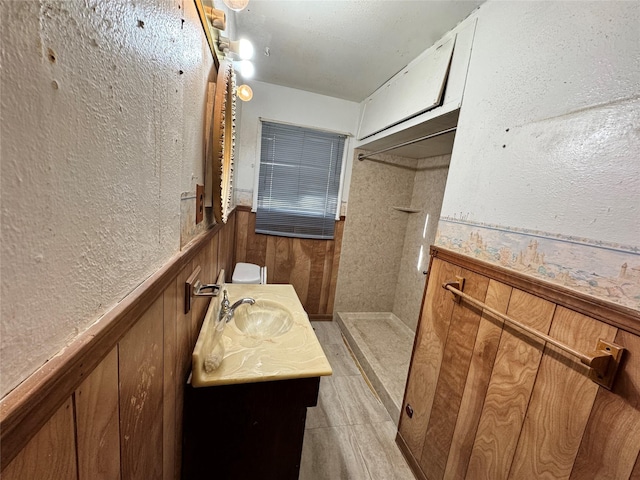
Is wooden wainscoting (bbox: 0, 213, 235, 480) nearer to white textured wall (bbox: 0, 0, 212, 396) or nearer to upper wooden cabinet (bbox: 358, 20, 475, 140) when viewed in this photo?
white textured wall (bbox: 0, 0, 212, 396)

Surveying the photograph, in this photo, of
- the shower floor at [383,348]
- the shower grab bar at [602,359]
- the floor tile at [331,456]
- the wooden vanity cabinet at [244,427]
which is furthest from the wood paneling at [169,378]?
the shower floor at [383,348]

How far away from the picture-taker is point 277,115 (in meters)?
2.25

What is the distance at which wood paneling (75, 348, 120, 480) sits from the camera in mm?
317

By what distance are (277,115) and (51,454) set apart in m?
2.40

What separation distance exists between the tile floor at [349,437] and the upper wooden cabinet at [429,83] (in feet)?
5.93

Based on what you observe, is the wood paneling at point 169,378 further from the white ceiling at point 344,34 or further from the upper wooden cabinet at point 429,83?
the upper wooden cabinet at point 429,83

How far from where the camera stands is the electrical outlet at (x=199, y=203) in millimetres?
829

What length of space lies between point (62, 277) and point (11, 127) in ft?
0.50

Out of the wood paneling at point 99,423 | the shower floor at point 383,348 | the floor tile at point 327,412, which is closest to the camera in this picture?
the wood paneling at point 99,423

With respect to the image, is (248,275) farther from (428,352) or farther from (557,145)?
(557,145)

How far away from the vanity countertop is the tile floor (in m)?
0.74

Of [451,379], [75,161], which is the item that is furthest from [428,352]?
[75,161]

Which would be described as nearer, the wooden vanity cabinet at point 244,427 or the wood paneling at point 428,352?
the wooden vanity cabinet at point 244,427

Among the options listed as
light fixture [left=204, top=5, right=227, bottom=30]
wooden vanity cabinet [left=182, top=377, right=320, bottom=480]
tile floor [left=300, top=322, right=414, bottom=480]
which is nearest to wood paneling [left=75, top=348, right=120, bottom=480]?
wooden vanity cabinet [left=182, top=377, right=320, bottom=480]
